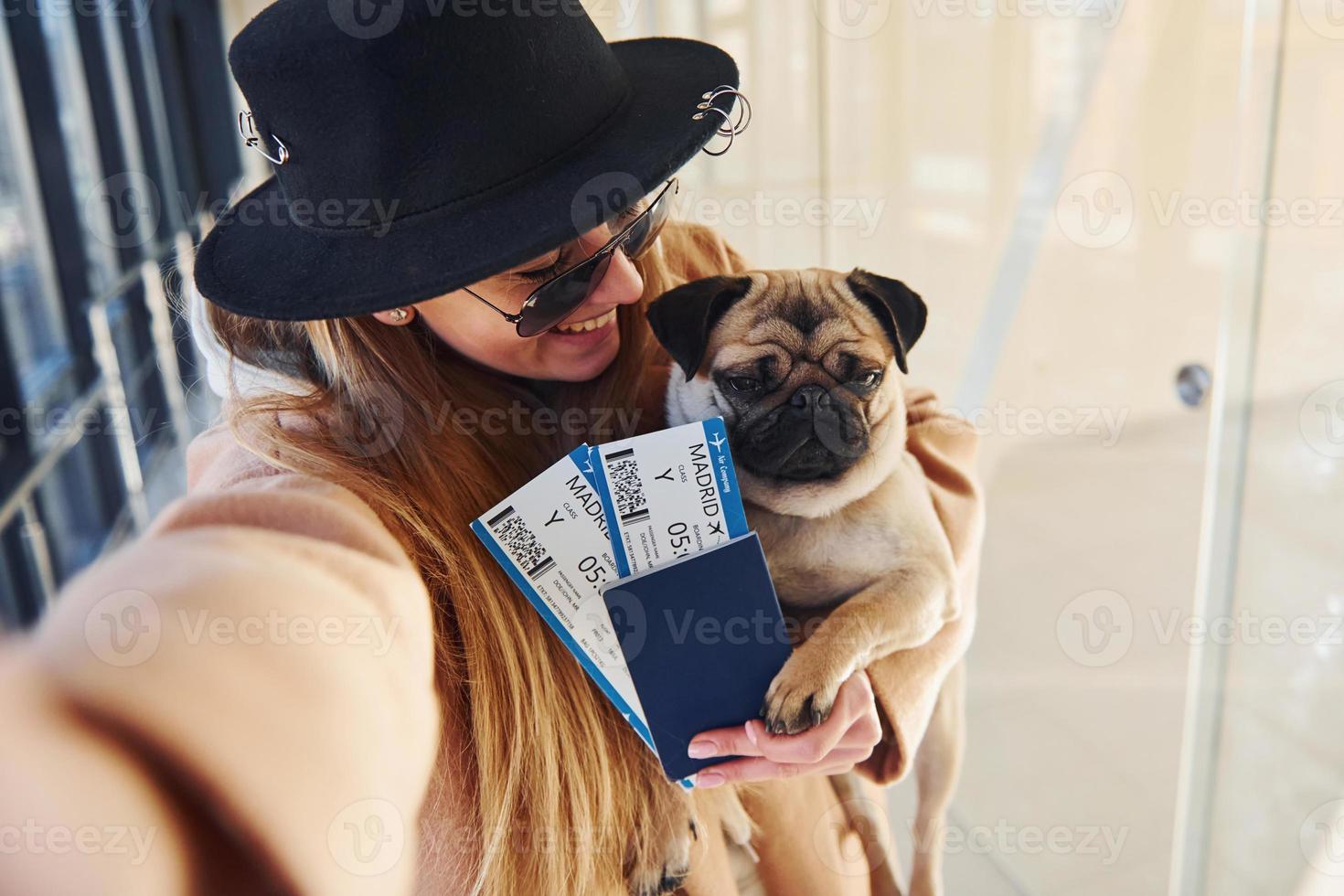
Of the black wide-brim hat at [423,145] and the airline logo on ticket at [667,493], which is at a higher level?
the black wide-brim hat at [423,145]

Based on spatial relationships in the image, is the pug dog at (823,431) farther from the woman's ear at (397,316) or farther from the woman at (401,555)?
the woman's ear at (397,316)

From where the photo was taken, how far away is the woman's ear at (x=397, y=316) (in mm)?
893

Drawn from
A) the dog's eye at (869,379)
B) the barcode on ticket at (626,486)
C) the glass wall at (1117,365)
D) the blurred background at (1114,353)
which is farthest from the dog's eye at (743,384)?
the glass wall at (1117,365)

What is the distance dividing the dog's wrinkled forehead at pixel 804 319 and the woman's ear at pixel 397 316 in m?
0.33

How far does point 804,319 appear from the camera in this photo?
0.92 metres

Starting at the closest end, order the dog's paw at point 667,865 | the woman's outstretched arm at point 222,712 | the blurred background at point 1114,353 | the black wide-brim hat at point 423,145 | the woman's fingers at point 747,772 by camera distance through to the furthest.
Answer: the woman's outstretched arm at point 222,712 < the black wide-brim hat at point 423,145 < the woman's fingers at point 747,772 < the dog's paw at point 667,865 < the blurred background at point 1114,353

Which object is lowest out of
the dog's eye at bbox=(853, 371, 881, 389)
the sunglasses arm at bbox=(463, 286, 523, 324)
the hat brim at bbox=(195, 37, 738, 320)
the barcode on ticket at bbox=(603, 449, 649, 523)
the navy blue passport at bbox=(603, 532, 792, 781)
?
the navy blue passport at bbox=(603, 532, 792, 781)

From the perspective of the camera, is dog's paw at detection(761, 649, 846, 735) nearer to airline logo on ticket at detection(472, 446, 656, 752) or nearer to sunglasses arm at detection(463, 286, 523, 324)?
airline logo on ticket at detection(472, 446, 656, 752)

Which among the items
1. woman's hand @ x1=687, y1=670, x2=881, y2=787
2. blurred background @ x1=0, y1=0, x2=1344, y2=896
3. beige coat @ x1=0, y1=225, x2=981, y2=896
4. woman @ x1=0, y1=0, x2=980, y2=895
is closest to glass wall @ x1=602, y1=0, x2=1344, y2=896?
blurred background @ x1=0, y1=0, x2=1344, y2=896

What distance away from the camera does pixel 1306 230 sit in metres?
1.34

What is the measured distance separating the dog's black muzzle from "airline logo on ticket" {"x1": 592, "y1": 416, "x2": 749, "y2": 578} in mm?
114

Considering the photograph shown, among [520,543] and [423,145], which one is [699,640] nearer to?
[520,543]

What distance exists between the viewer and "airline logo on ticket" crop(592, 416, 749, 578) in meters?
0.75

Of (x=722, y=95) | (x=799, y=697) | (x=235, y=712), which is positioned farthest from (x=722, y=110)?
(x=235, y=712)
